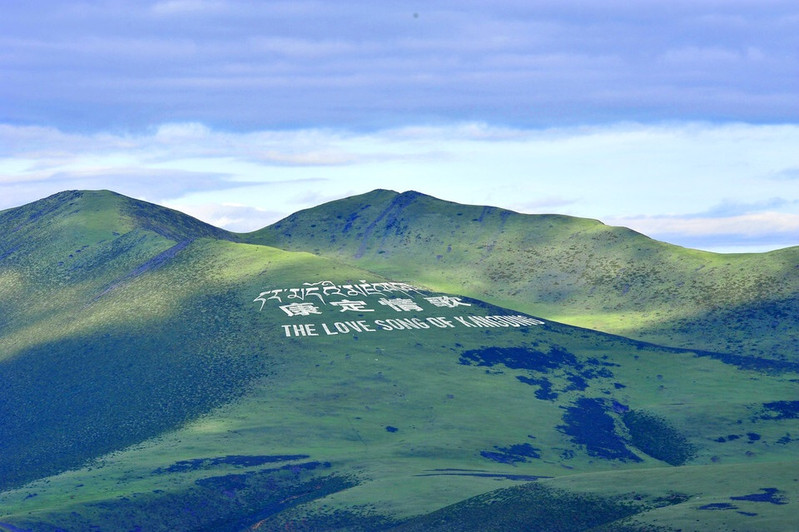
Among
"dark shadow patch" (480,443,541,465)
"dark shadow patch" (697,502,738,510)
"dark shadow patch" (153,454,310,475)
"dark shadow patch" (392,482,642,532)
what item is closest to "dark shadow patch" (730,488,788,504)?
"dark shadow patch" (697,502,738,510)

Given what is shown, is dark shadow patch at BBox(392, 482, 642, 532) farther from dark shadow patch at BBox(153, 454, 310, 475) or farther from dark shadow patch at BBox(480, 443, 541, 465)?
dark shadow patch at BBox(153, 454, 310, 475)

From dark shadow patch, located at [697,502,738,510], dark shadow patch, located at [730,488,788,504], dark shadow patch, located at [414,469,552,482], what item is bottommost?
dark shadow patch, located at [414,469,552,482]

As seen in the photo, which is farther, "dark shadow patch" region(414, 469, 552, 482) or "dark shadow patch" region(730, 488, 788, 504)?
"dark shadow patch" region(414, 469, 552, 482)

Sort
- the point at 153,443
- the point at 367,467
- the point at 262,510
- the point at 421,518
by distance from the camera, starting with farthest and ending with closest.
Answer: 1. the point at 153,443
2. the point at 367,467
3. the point at 262,510
4. the point at 421,518

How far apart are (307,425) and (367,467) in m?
27.9

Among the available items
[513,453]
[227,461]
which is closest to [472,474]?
[513,453]

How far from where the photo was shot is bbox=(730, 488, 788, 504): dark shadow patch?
11462 centimetres

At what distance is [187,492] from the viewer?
152m

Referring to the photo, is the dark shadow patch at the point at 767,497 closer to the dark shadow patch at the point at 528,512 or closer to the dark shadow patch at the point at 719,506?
the dark shadow patch at the point at 719,506

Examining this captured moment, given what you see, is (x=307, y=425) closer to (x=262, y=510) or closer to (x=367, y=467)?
(x=367, y=467)

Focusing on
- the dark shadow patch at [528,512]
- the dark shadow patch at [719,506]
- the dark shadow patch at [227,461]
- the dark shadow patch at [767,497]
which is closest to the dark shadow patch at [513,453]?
the dark shadow patch at [227,461]

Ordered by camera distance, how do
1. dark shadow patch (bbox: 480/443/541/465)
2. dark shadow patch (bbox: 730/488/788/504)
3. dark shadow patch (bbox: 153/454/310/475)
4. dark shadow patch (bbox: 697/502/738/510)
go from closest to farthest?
dark shadow patch (bbox: 697/502/738/510) → dark shadow patch (bbox: 730/488/788/504) → dark shadow patch (bbox: 153/454/310/475) → dark shadow patch (bbox: 480/443/541/465)

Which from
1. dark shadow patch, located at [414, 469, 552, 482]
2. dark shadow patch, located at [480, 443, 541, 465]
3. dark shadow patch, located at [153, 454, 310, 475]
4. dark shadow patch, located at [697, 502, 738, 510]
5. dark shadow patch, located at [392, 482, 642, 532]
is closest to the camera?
dark shadow patch, located at [697, 502, 738, 510]

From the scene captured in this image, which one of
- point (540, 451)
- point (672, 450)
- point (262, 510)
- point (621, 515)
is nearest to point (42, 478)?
point (262, 510)
